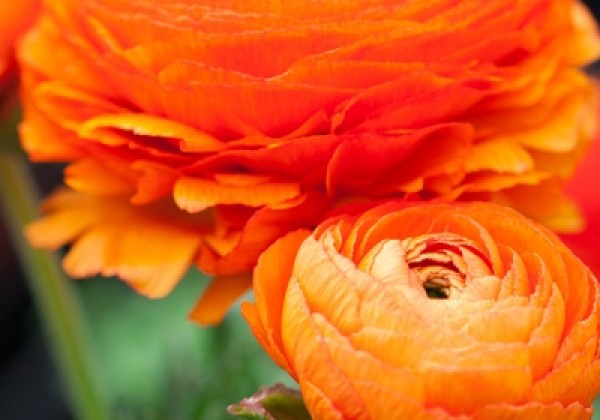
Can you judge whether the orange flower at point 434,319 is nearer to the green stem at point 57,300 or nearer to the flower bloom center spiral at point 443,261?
the flower bloom center spiral at point 443,261

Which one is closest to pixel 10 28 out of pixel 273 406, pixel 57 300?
pixel 57 300

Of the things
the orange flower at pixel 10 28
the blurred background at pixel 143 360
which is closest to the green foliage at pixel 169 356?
the blurred background at pixel 143 360

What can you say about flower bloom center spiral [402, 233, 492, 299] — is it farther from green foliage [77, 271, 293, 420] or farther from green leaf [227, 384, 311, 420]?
green foliage [77, 271, 293, 420]

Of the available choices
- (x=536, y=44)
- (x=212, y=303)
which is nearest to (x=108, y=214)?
(x=212, y=303)

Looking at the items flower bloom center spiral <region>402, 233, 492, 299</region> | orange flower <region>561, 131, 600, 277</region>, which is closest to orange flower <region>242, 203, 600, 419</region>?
flower bloom center spiral <region>402, 233, 492, 299</region>

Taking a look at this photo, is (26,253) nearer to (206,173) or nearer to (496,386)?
(206,173)

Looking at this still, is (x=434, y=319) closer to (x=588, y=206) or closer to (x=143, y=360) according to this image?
(x=588, y=206)
